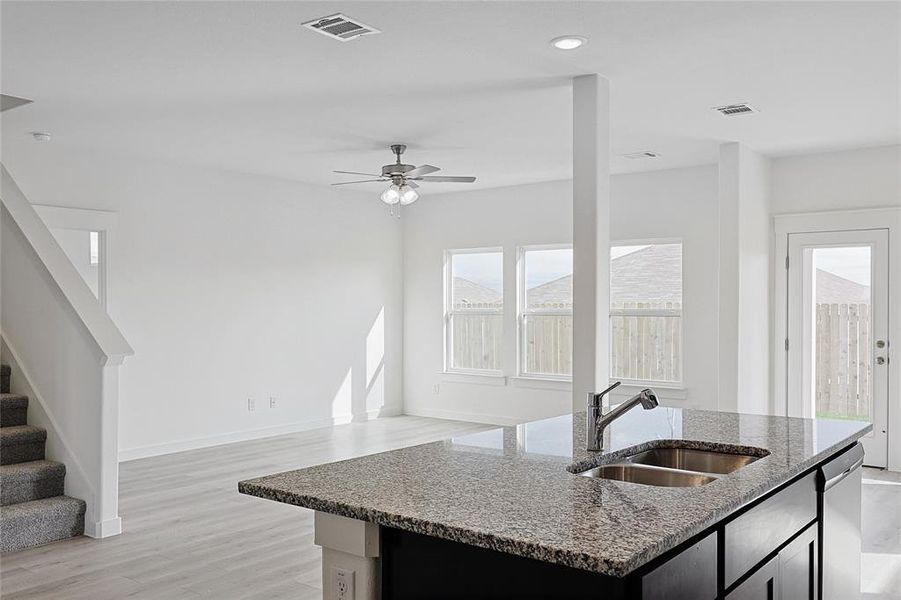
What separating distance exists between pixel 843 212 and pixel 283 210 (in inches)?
205

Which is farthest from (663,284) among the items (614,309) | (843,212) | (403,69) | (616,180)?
(403,69)

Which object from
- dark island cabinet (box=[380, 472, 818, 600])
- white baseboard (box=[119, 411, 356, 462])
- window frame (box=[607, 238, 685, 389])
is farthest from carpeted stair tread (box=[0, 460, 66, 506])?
window frame (box=[607, 238, 685, 389])

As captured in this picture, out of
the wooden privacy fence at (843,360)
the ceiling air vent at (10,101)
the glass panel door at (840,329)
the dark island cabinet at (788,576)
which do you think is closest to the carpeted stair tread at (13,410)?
the ceiling air vent at (10,101)

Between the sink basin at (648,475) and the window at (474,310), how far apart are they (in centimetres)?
642

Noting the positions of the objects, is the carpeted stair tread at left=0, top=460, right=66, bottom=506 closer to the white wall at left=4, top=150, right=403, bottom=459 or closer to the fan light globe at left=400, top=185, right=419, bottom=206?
the white wall at left=4, top=150, right=403, bottom=459

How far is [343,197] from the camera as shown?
29.0 feet

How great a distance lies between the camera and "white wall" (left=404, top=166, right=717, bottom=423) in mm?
7445

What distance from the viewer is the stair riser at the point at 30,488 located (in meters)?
4.45

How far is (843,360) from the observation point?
6652 millimetres

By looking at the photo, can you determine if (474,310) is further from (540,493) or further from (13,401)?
(540,493)

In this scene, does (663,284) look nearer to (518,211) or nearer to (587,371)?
(518,211)

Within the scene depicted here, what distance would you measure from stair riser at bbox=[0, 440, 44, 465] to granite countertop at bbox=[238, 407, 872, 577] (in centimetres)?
332

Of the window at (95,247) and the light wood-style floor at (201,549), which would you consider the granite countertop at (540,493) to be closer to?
the light wood-style floor at (201,549)

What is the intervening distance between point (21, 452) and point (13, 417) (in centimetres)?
35
